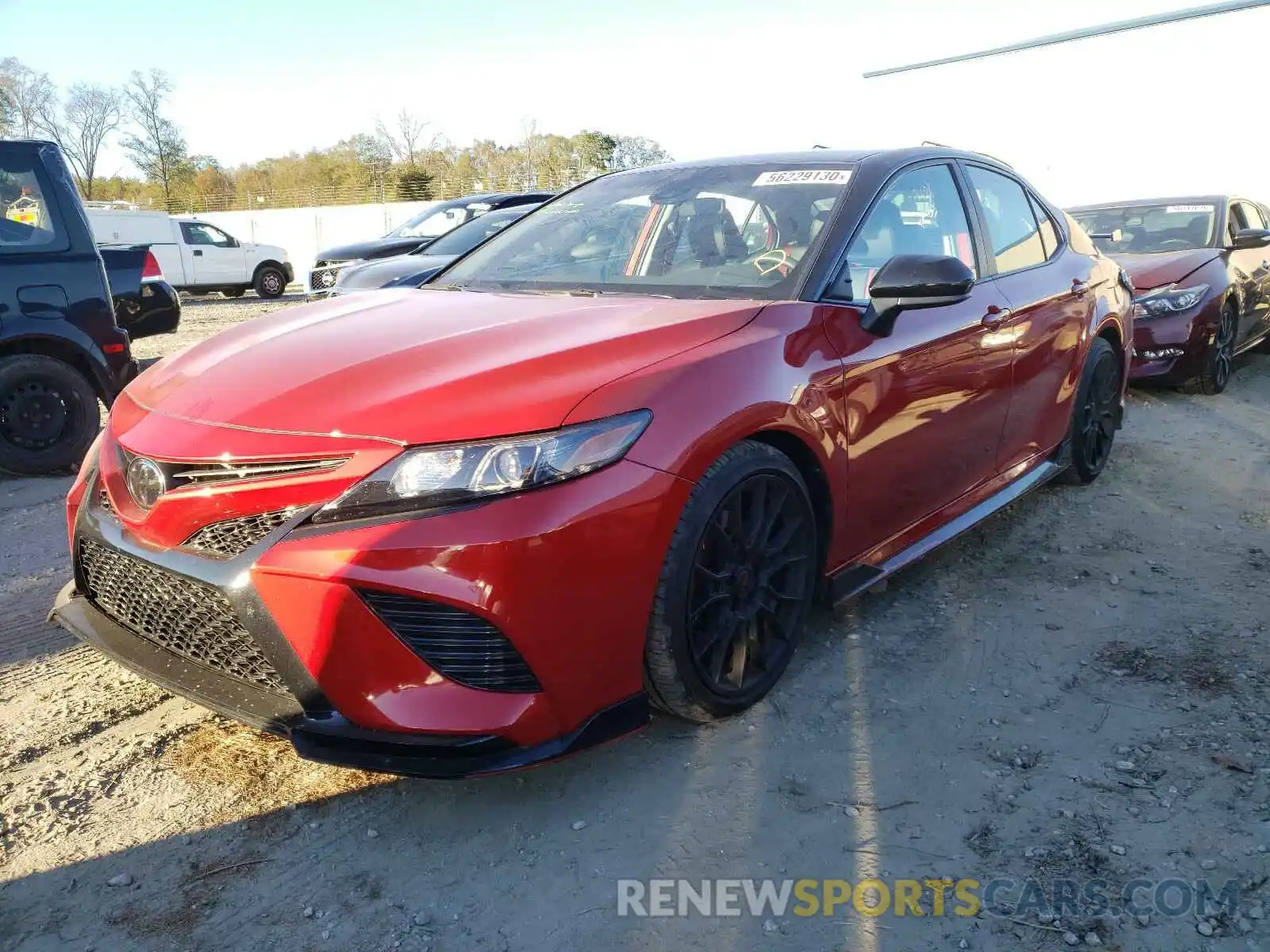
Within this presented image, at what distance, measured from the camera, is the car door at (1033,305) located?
3.65 meters

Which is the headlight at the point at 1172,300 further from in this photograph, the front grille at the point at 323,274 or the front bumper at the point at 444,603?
the front grille at the point at 323,274

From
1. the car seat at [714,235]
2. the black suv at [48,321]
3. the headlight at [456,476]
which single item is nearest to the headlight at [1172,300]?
the car seat at [714,235]

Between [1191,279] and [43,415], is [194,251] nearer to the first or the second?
[43,415]

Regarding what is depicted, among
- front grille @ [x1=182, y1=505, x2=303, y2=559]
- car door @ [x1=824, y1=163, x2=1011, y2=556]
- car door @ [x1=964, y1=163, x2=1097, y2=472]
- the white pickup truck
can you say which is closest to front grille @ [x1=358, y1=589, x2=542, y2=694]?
front grille @ [x1=182, y1=505, x2=303, y2=559]

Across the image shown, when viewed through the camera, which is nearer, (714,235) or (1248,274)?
(714,235)

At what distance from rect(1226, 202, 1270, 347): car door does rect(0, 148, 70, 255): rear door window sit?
8.05 meters

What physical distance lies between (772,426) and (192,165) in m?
61.9

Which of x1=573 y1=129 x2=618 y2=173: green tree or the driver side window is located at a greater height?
x1=573 y1=129 x2=618 y2=173: green tree

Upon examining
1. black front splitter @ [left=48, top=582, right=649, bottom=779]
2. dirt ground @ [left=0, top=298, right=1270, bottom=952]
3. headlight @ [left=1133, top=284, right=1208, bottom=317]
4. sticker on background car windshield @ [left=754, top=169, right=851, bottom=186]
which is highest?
sticker on background car windshield @ [left=754, top=169, right=851, bottom=186]

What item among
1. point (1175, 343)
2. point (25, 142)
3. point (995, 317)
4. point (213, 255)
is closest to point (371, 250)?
point (25, 142)

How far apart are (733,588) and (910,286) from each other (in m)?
1.03

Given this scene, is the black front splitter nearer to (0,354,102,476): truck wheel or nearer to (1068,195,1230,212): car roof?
(0,354,102,476): truck wheel

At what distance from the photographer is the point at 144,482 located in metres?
2.17

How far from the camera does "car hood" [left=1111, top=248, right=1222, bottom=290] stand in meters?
6.96
